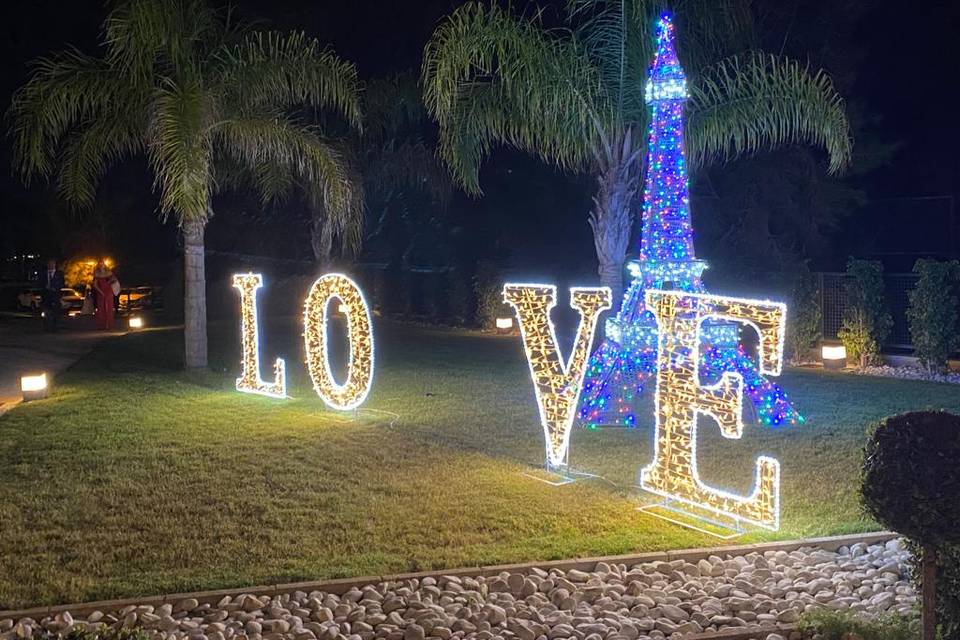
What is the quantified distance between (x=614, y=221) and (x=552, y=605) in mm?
8308

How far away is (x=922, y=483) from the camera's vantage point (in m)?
4.59

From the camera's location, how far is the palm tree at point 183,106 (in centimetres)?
1428

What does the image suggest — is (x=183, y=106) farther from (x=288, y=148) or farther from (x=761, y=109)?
(x=761, y=109)

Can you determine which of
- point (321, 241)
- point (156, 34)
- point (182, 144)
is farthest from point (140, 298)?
point (156, 34)

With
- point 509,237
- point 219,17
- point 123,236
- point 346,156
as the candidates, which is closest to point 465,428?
point 219,17

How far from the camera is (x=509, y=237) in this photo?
95.5 ft

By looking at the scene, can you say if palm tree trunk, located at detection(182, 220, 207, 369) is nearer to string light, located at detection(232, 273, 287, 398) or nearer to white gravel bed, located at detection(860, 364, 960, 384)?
string light, located at detection(232, 273, 287, 398)

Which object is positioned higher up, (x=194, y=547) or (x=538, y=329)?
(x=538, y=329)

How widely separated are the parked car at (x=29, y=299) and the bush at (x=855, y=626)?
3225cm

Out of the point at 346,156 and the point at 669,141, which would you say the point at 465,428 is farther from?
the point at 346,156

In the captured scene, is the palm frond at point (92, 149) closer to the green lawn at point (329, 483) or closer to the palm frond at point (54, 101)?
the palm frond at point (54, 101)

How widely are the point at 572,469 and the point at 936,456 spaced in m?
4.99

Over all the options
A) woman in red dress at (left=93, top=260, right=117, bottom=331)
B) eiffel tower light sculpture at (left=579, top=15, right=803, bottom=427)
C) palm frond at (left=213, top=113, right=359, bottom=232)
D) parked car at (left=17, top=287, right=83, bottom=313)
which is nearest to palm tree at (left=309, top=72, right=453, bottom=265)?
palm frond at (left=213, top=113, right=359, bottom=232)

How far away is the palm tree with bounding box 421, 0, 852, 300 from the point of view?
12586 millimetres
